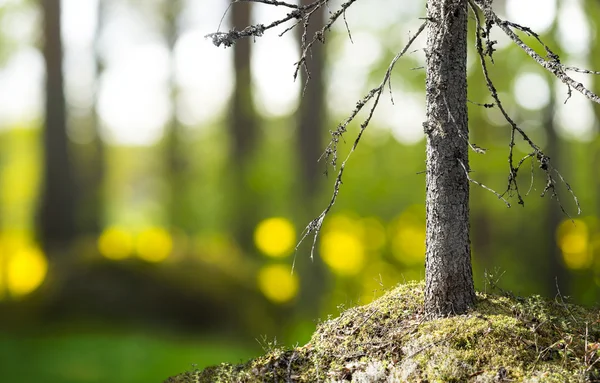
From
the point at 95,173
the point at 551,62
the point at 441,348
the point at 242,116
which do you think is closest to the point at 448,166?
the point at 551,62

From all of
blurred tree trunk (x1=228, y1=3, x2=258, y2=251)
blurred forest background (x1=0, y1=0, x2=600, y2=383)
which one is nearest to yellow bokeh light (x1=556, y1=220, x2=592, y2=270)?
blurred forest background (x1=0, y1=0, x2=600, y2=383)

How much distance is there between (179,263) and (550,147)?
7.83 metres

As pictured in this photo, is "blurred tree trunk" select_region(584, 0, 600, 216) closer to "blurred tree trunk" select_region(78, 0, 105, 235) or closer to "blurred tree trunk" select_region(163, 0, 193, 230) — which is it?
"blurred tree trunk" select_region(163, 0, 193, 230)

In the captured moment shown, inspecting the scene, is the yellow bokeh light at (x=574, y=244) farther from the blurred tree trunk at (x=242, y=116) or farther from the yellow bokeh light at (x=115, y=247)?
the yellow bokeh light at (x=115, y=247)

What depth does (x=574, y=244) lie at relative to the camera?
1179 cm

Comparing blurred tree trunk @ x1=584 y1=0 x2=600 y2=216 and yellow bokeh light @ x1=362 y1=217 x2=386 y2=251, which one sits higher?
blurred tree trunk @ x1=584 y1=0 x2=600 y2=216

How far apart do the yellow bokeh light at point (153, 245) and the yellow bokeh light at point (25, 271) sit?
1.80 m

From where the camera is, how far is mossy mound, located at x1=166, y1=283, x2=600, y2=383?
4164 mm

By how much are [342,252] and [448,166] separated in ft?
21.6

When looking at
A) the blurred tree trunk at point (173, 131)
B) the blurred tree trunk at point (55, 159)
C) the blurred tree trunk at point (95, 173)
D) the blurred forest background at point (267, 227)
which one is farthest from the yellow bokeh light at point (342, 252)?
the blurred tree trunk at point (95, 173)

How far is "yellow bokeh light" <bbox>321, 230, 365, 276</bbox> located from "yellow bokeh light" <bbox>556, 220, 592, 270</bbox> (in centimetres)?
442

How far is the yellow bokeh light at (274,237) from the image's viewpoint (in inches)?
455

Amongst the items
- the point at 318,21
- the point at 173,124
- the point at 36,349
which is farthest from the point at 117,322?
the point at 173,124

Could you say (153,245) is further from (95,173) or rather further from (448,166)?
(95,173)
